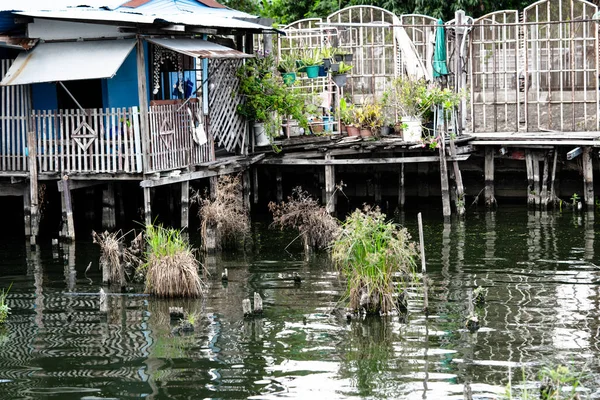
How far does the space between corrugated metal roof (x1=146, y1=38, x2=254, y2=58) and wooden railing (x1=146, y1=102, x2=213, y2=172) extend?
115cm

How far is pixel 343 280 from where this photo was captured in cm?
1675

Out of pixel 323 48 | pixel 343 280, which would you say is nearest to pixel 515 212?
pixel 323 48

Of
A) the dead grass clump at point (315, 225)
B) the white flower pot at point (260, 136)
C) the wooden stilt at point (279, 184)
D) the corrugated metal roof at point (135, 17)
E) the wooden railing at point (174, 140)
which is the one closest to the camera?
the corrugated metal roof at point (135, 17)

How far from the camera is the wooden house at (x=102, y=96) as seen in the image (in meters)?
19.1

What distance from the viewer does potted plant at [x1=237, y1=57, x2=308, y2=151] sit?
2258 cm

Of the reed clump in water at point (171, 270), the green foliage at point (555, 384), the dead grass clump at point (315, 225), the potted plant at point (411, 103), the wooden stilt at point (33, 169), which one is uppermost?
the potted plant at point (411, 103)

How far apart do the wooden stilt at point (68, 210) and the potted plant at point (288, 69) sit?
219 inches

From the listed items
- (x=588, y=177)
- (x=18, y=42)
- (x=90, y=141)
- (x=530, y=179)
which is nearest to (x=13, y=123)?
(x=18, y=42)

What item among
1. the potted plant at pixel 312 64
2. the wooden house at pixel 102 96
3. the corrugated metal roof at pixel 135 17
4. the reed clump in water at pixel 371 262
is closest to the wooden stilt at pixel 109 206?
the wooden house at pixel 102 96

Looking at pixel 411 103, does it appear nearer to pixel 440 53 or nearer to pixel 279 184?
pixel 440 53

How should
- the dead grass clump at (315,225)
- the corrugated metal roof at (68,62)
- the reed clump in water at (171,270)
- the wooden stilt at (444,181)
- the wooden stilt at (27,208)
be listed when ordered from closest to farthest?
the reed clump in water at (171,270)
the corrugated metal roof at (68,62)
the dead grass clump at (315,225)
the wooden stilt at (27,208)
the wooden stilt at (444,181)

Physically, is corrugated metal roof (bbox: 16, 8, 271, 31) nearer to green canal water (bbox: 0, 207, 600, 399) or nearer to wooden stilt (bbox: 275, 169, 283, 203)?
wooden stilt (bbox: 275, 169, 283, 203)

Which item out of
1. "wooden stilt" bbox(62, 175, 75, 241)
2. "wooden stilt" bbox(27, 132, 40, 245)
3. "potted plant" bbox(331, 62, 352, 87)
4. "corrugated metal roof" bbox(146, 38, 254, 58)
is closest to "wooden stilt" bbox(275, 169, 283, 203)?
"potted plant" bbox(331, 62, 352, 87)

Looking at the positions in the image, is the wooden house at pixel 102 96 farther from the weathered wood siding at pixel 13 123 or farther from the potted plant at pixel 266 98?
the potted plant at pixel 266 98
